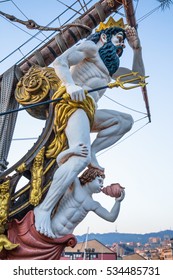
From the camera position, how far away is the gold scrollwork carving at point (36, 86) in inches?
157

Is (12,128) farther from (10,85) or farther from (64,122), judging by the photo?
(64,122)

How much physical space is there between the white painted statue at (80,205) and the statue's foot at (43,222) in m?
0.08

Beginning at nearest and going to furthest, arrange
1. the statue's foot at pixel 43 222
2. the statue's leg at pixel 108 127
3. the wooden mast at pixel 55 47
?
the statue's foot at pixel 43 222 → the statue's leg at pixel 108 127 → the wooden mast at pixel 55 47

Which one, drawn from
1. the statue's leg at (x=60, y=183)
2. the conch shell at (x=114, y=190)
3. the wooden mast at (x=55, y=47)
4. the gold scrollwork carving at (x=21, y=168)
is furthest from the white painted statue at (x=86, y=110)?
the wooden mast at (x=55, y=47)

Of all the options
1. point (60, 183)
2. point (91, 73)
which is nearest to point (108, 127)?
point (91, 73)

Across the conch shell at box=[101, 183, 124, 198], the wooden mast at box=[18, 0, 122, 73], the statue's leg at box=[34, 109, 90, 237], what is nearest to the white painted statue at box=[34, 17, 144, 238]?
the statue's leg at box=[34, 109, 90, 237]

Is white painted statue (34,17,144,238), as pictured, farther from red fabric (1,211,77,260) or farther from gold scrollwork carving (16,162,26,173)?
gold scrollwork carving (16,162,26,173)

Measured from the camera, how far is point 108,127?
411 centimetres

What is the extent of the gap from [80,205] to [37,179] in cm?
44

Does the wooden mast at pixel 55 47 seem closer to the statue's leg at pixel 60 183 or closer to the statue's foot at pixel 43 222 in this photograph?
the statue's leg at pixel 60 183

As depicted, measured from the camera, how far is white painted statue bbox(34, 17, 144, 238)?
3.49m

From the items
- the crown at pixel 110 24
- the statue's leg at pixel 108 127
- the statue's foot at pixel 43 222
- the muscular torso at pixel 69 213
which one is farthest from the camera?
the crown at pixel 110 24
